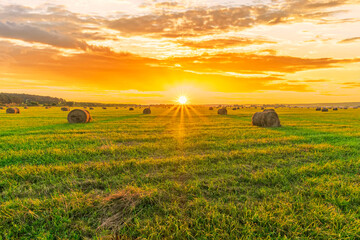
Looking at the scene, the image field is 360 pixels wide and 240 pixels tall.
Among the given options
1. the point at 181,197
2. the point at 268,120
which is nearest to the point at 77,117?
the point at 181,197

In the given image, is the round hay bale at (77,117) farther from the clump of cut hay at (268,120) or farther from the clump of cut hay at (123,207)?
the clump of cut hay at (268,120)

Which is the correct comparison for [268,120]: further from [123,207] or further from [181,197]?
[123,207]

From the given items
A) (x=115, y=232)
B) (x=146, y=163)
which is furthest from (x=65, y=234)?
(x=146, y=163)

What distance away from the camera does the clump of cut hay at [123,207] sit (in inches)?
138

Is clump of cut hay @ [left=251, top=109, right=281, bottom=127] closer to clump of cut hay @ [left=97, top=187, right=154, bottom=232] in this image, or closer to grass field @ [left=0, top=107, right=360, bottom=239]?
grass field @ [left=0, top=107, right=360, bottom=239]

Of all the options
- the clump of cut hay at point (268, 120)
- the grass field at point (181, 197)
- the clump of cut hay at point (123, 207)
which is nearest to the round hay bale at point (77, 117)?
the grass field at point (181, 197)

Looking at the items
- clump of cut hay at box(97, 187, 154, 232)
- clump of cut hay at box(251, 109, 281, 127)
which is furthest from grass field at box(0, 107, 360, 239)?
clump of cut hay at box(251, 109, 281, 127)

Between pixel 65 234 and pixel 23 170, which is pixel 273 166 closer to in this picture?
pixel 65 234

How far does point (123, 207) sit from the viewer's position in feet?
13.2

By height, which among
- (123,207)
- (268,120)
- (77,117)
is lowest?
(123,207)

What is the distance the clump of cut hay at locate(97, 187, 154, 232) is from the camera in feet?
11.5

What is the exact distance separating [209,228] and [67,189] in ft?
13.5

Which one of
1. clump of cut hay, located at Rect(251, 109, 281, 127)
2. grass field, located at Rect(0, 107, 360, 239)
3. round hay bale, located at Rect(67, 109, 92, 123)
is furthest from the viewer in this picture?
round hay bale, located at Rect(67, 109, 92, 123)

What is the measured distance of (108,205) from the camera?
4.02m
